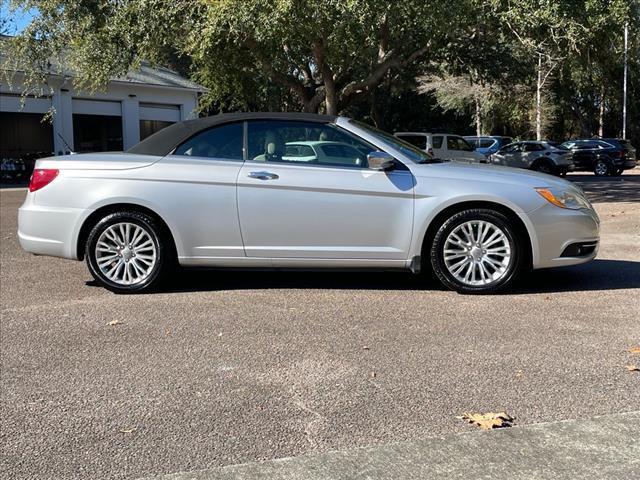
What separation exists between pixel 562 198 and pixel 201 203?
3.24 metres

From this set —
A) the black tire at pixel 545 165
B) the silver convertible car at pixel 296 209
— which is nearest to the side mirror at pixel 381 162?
the silver convertible car at pixel 296 209

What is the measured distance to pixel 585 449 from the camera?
10.5 ft

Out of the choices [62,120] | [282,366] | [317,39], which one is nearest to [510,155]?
[317,39]

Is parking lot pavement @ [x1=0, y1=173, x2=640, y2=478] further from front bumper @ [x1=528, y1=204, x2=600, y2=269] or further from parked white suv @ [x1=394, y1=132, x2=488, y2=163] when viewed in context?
parked white suv @ [x1=394, y1=132, x2=488, y2=163]

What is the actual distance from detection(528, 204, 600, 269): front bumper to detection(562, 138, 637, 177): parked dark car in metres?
23.5

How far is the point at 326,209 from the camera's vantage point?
6.20 m

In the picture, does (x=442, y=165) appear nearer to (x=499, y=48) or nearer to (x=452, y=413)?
(x=452, y=413)

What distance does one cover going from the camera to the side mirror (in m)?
6.12

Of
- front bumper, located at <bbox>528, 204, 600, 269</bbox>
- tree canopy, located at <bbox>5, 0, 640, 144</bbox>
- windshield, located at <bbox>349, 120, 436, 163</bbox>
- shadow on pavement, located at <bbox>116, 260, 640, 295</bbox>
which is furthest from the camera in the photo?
tree canopy, located at <bbox>5, 0, 640, 144</bbox>

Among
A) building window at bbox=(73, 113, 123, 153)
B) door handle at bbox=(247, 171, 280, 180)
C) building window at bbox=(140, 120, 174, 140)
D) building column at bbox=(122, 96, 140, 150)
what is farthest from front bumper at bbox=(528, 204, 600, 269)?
building window at bbox=(140, 120, 174, 140)

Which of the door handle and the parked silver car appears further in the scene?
the parked silver car

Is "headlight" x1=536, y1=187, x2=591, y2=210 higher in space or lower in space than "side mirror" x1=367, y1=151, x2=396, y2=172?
lower

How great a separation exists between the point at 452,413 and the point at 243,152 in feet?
11.7

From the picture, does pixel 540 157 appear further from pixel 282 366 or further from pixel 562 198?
pixel 282 366
